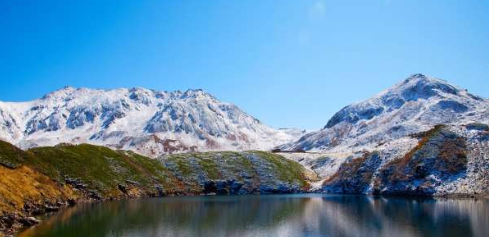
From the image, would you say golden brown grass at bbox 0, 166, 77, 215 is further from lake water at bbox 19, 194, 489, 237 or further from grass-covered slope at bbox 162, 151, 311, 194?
grass-covered slope at bbox 162, 151, 311, 194

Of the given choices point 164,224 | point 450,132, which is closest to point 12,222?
point 164,224

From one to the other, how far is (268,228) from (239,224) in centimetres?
788

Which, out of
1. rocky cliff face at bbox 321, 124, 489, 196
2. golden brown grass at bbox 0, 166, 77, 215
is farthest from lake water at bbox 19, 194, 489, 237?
rocky cliff face at bbox 321, 124, 489, 196

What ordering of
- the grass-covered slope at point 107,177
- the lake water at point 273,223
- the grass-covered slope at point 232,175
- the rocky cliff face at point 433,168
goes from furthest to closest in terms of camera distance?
1. the grass-covered slope at point 232,175
2. the rocky cliff face at point 433,168
3. the grass-covered slope at point 107,177
4. the lake water at point 273,223

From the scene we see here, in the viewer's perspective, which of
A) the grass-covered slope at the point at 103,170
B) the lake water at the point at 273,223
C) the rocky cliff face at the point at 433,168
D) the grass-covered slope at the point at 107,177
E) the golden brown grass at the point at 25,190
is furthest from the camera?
the grass-covered slope at the point at 103,170

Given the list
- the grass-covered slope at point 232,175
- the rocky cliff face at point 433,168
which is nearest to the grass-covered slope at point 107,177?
the grass-covered slope at point 232,175

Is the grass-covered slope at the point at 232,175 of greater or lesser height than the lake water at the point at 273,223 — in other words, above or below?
above

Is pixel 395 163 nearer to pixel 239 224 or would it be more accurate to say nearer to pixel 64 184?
pixel 239 224

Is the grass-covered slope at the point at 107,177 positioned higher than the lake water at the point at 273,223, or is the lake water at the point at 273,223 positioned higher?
the grass-covered slope at the point at 107,177

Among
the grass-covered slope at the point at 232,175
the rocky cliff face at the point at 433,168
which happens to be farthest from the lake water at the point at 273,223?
the grass-covered slope at the point at 232,175

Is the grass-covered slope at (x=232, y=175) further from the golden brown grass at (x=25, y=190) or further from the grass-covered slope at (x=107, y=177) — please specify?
the golden brown grass at (x=25, y=190)

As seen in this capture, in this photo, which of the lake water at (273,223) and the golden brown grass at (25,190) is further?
the golden brown grass at (25,190)

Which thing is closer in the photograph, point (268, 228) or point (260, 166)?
point (268, 228)

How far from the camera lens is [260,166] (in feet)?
643
